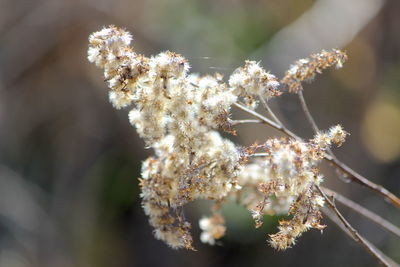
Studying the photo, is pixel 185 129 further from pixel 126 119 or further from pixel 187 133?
pixel 126 119

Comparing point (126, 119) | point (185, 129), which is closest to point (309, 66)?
point (185, 129)

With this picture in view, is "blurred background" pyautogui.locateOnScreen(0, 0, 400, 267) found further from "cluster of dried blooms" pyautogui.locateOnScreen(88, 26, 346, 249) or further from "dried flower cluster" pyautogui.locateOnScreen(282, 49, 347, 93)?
"cluster of dried blooms" pyautogui.locateOnScreen(88, 26, 346, 249)

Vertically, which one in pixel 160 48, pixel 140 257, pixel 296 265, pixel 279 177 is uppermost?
pixel 160 48

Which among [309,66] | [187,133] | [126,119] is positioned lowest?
[187,133]

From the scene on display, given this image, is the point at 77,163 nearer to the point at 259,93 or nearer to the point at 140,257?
the point at 140,257

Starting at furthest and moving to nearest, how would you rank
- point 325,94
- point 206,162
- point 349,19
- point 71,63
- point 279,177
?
point 71,63
point 325,94
point 349,19
point 206,162
point 279,177

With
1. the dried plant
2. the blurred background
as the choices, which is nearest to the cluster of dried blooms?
the dried plant

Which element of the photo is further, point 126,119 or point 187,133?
point 126,119

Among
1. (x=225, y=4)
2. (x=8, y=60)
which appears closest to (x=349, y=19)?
(x=225, y=4)
